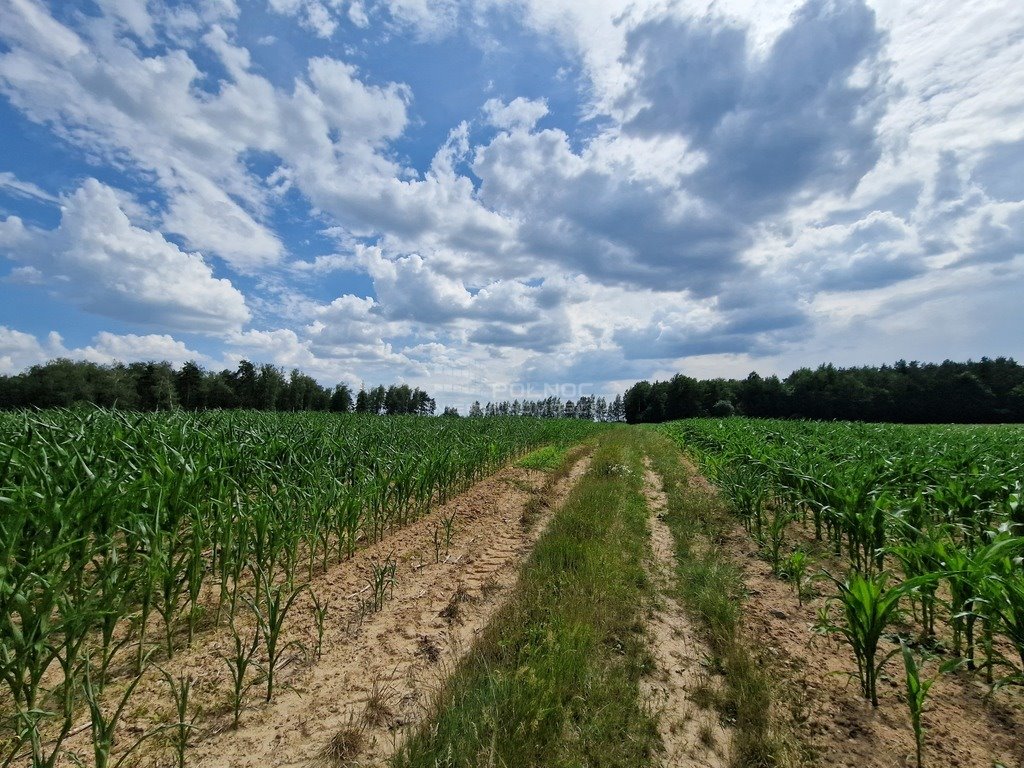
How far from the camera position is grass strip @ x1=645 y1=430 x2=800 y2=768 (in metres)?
2.72

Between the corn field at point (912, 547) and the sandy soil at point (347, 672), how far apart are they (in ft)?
10.5

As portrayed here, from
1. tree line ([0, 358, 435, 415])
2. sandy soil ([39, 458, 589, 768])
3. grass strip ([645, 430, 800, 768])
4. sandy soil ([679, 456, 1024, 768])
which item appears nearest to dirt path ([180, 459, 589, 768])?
sandy soil ([39, 458, 589, 768])

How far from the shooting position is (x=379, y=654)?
3836mm

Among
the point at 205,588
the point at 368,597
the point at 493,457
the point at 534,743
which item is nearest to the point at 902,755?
the point at 534,743

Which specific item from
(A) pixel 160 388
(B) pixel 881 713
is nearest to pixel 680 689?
(B) pixel 881 713

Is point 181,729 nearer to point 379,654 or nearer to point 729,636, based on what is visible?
point 379,654

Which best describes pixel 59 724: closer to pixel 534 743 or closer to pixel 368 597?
pixel 368 597

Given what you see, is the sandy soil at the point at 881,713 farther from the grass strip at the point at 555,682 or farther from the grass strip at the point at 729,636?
the grass strip at the point at 555,682

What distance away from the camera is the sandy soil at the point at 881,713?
8.55 ft

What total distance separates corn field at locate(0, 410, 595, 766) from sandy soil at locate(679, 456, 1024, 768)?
12.0 ft

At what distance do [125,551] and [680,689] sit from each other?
14.9 ft

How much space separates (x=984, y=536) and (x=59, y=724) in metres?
8.31

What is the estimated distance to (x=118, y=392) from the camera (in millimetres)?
56875

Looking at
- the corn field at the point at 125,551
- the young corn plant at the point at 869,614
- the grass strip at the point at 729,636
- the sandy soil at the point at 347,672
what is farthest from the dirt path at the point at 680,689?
the corn field at the point at 125,551
